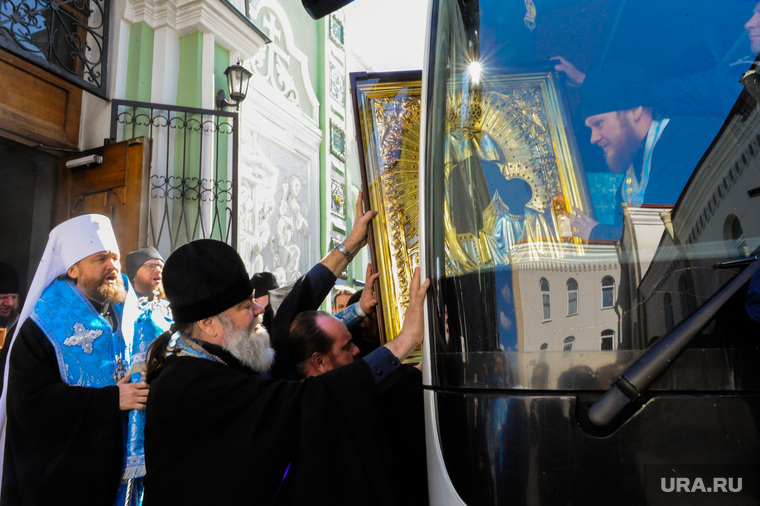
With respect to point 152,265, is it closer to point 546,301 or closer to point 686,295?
point 546,301

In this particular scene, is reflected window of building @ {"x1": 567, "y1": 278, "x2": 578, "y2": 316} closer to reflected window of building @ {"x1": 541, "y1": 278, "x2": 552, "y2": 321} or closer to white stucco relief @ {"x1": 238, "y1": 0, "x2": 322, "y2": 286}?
reflected window of building @ {"x1": 541, "y1": 278, "x2": 552, "y2": 321}

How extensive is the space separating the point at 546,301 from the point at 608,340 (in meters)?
0.16

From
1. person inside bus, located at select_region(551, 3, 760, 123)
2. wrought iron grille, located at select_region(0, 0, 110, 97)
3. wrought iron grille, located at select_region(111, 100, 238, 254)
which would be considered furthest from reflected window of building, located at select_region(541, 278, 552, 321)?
wrought iron grille, located at select_region(0, 0, 110, 97)

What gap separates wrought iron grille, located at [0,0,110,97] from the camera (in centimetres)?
525

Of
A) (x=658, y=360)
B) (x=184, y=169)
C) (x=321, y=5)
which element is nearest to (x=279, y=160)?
(x=184, y=169)

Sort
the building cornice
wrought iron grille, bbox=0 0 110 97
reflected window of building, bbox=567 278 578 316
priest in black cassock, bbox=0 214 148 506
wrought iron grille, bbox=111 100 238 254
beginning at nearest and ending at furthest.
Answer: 1. reflected window of building, bbox=567 278 578 316
2. priest in black cassock, bbox=0 214 148 506
3. wrought iron grille, bbox=0 0 110 97
4. wrought iron grille, bbox=111 100 238 254
5. the building cornice

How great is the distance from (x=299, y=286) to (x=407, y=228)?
839mm

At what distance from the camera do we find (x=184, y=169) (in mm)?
6328

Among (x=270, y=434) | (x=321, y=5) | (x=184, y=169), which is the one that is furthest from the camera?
(x=184, y=169)

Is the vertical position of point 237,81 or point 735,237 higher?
point 237,81

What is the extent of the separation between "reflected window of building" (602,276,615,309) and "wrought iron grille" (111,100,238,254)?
16.9 ft

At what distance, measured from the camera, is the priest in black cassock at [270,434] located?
1935 millimetres

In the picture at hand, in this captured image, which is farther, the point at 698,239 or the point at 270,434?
the point at 270,434

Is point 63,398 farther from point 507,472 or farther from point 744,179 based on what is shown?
point 744,179
